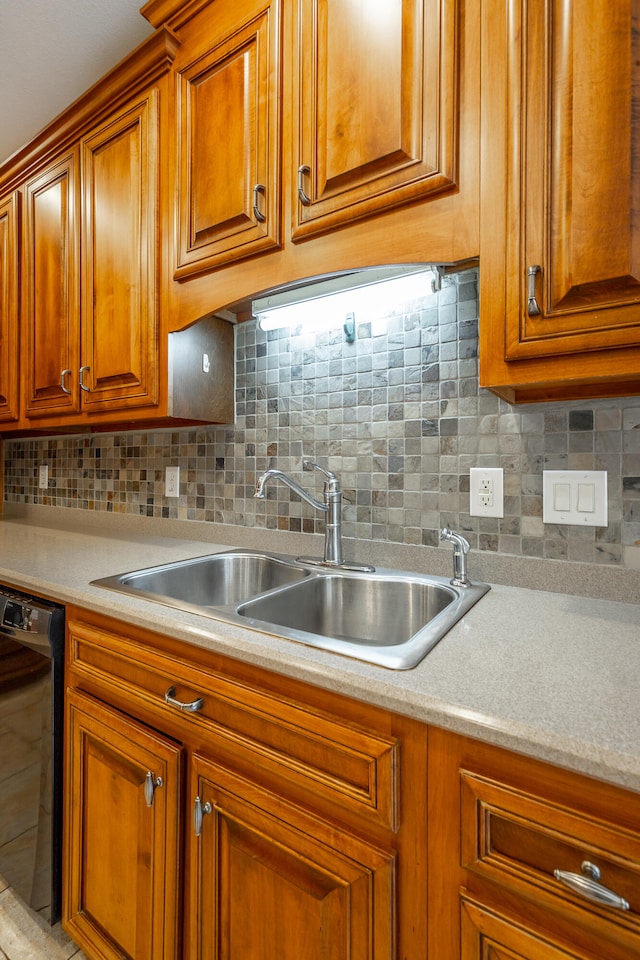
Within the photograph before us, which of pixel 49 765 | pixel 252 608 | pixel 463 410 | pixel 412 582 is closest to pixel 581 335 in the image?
pixel 463 410

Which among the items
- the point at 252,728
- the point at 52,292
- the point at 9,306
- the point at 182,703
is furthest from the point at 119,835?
the point at 9,306

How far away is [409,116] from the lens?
36.4 inches

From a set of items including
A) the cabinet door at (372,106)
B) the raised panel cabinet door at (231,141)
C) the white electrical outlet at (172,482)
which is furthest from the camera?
the white electrical outlet at (172,482)

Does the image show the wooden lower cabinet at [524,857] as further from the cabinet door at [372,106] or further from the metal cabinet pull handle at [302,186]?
the metal cabinet pull handle at [302,186]

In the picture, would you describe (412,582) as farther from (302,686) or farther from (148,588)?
(148,588)

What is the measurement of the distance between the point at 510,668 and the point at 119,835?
36.4 inches

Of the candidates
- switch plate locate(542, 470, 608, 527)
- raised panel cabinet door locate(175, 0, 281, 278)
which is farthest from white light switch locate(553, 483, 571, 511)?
raised panel cabinet door locate(175, 0, 281, 278)

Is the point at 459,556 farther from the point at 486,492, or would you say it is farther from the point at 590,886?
the point at 590,886

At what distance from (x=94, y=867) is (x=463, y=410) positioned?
1.38 metres

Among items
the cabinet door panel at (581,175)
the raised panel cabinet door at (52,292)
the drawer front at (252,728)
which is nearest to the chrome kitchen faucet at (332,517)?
the drawer front at (252,728)

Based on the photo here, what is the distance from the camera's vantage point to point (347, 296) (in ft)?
3.98

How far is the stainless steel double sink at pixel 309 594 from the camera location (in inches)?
40.8

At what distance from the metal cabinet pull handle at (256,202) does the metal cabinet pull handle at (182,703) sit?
107 cm

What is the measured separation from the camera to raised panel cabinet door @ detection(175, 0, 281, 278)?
1.14 metres
